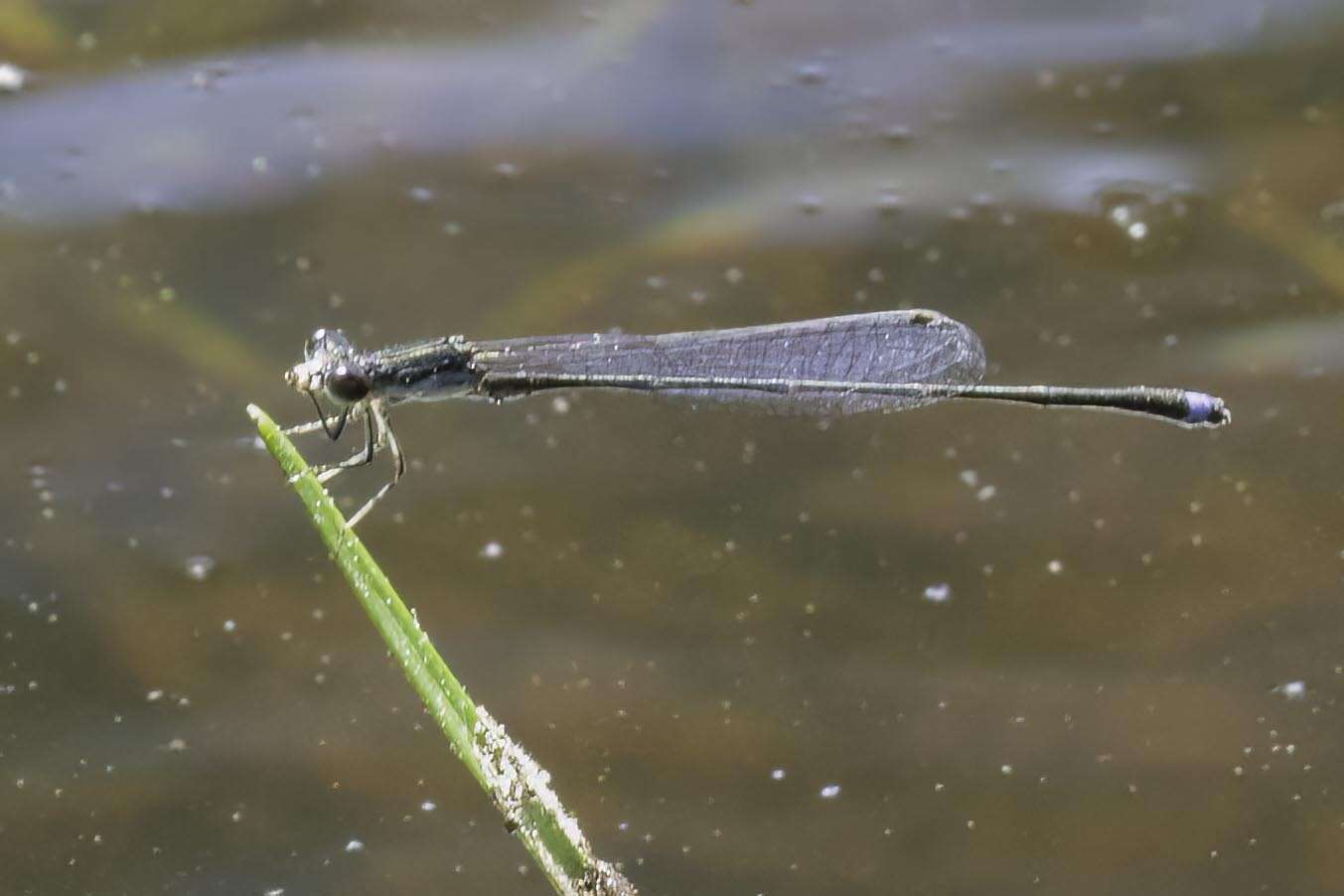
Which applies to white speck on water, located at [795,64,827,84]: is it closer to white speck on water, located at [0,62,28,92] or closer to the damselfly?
the damselfly

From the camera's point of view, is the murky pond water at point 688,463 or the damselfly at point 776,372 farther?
the damselfly at point 776,372

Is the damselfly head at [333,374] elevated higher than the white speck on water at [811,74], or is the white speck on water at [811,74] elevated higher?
the white speck on water at [811,74]

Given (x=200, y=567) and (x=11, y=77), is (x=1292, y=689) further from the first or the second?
(x=11, y=77)

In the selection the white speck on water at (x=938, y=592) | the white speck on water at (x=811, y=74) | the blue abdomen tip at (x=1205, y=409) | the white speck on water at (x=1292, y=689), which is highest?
the white speck on water at (x=811, y=74)

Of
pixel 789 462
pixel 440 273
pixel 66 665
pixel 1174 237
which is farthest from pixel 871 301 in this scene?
pixel 66 665

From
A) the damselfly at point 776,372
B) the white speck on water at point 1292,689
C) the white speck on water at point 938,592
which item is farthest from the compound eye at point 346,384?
the white speck on water at point 1292,689

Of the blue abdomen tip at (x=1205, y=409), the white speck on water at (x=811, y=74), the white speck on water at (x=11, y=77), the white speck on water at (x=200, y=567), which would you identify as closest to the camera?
the blue abdomen tip at (x=1205, y=409)

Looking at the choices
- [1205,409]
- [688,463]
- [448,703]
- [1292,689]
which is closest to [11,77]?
[688,463]

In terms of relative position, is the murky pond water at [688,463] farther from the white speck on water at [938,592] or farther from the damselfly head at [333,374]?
the damselfly head at [333,374]
